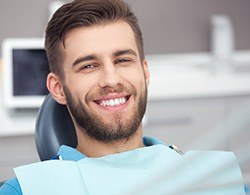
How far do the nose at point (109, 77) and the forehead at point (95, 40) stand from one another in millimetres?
36

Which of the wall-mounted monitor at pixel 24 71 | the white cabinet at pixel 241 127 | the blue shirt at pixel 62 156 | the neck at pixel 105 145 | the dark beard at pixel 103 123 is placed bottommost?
the wall-mounted monitor at pixel 24 71

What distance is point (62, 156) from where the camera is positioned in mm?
880

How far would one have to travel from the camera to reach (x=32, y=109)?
79.0 inches

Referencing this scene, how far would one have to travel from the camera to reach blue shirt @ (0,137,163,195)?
30.7 inches

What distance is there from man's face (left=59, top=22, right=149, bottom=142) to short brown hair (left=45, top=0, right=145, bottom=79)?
0.05 feet

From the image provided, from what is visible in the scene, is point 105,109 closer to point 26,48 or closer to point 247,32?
point 26,48

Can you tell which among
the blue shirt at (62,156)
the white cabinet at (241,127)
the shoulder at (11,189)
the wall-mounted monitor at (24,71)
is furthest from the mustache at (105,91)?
the wall-mounted monitor at (24,71)

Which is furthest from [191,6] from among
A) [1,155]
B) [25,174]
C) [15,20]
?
[25,174]

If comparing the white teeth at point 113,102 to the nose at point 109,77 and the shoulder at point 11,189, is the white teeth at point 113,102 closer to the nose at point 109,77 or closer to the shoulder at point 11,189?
the nose at point 109,77

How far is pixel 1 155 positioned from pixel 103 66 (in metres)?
1.12

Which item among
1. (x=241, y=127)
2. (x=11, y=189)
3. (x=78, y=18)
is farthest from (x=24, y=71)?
(x=241, y=127)

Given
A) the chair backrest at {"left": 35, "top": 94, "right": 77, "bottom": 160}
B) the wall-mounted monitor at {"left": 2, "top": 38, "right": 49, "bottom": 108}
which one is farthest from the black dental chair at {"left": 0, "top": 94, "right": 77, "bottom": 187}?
the wall-mounted monitor at {"left": 2, "top": 38, "right": 49, "bottom": 108}

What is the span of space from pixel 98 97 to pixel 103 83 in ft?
0.09

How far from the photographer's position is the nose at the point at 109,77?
0.87m
